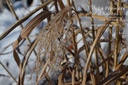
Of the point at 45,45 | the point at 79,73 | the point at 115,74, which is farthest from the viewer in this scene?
the point at 79,73

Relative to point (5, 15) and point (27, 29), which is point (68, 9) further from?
point (5, 15)

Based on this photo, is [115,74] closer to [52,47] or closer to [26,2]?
[52,47]

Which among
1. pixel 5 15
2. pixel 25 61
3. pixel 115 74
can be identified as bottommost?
pixel 5 15

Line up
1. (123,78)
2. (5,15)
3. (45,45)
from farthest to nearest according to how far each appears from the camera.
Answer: (5,15)
(123,78)
(45,45)

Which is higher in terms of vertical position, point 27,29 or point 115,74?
point 27,29

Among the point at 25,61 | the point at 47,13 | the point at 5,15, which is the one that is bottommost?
the point at 5,15

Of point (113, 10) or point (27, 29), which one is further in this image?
point (113, 10)

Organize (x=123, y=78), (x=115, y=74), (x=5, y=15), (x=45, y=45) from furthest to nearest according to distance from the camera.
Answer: (x=5, y=15) < (x=123, y=78) < (x=115, y=74) < (x=45, y=45)

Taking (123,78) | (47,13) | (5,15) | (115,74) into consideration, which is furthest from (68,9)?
(5,15)

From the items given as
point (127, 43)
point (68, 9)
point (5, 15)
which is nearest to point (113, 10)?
point (127, 43)
